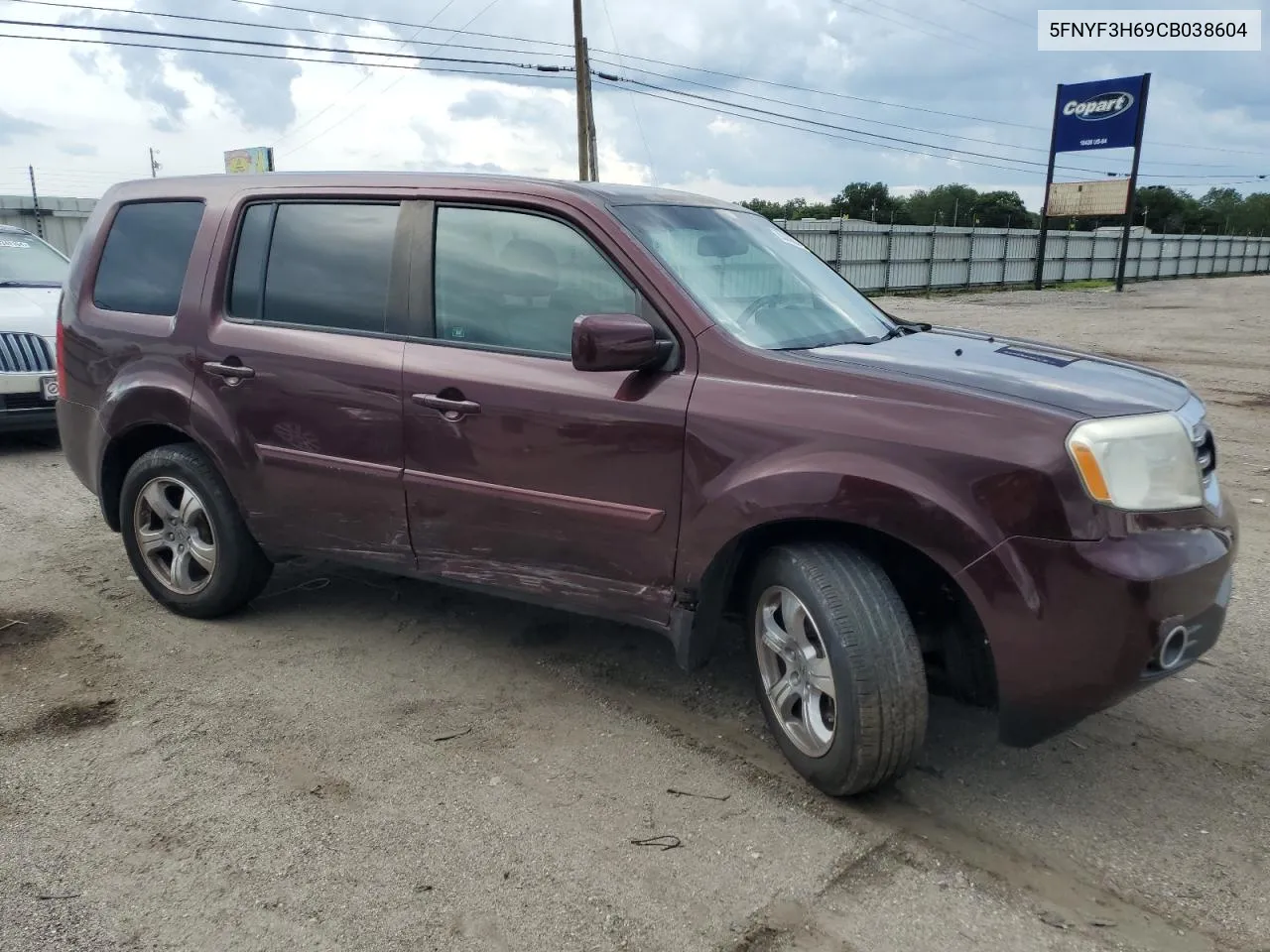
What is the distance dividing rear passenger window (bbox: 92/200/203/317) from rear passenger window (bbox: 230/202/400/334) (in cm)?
35

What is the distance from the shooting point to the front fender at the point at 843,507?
9.00 feet

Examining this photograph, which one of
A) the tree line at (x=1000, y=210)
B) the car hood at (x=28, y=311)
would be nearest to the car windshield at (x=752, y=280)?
the car hood at (x=28, y=311)

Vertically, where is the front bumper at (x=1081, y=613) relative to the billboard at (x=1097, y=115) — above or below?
below

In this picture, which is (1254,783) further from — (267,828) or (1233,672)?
(267,828)

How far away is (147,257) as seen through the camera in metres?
4.56

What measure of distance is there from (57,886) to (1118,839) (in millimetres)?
2878

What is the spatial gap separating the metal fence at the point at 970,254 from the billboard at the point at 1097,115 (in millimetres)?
3499

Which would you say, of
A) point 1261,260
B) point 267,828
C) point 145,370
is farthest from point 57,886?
point 1261,260

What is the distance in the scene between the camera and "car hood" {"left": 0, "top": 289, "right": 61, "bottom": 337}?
312 inches

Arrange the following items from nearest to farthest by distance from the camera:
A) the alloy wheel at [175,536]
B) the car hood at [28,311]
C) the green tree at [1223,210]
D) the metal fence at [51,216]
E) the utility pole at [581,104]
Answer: the alloy wheel at [175,536]
the car hood at [28,311]
the metal fence at [51,216]
the utility pole at [581,104]
the green tree at [1223,210]

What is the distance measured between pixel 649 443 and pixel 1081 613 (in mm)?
1341

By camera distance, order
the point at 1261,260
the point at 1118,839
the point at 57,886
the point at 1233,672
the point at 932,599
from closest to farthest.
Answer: the point at 57,886 < the point at 1118,839 < the point at 932,599 < the point at 1233,672 < the point at 1261,260

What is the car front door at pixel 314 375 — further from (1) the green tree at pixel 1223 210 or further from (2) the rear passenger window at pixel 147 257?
(1) the green tree at pixel 1223 210

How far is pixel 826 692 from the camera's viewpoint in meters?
2.99
